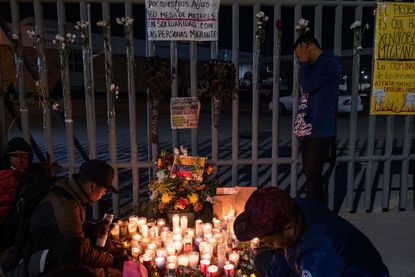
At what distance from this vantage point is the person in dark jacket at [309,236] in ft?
6.59

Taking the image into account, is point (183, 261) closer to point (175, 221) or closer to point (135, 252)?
point (135, 252)

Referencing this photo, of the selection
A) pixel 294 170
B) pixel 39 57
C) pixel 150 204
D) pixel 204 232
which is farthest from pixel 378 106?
pixel 39 57

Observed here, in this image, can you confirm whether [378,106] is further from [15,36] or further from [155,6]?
[15,36]

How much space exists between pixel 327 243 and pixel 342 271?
147mm

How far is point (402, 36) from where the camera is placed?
4.93 meters

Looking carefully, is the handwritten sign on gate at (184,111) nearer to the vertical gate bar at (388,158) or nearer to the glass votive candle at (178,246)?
the glass votive candle at (178,246)

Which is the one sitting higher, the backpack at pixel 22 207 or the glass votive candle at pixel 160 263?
the backpack at pixel 22 207

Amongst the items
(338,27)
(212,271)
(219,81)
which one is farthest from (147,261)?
(338,27)

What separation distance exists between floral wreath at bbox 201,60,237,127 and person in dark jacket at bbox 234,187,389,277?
2.87 m

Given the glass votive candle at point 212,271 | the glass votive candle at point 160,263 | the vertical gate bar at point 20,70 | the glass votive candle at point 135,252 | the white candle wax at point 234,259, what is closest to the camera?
the glass votive candle at point 212,271

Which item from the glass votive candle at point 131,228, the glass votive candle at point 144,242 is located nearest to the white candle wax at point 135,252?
the glass votive candle at point 144,242

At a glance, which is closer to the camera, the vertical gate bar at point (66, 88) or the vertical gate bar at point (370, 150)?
the vertical gate bar at point (66, 88)

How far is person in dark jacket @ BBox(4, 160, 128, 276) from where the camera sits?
285 cm

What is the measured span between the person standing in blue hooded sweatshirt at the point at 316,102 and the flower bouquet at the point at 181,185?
1149 millimetres
